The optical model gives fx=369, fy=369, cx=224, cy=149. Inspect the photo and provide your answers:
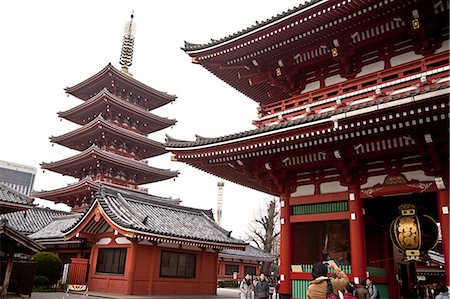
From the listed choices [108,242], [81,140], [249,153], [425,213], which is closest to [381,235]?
[425,213]

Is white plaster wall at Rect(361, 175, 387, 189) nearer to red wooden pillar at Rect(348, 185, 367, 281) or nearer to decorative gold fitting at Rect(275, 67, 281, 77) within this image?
red wooden pillar at Rect(348, 185, 367, 281)

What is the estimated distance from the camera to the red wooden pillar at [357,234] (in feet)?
37.7

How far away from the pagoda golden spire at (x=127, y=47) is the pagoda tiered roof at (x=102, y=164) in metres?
11.3

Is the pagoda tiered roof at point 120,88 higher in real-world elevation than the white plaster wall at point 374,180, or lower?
higher

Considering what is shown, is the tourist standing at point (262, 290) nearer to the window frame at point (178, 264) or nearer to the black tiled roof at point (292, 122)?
the black tiled roof at point (292, 122)

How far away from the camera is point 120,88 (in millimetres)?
38750

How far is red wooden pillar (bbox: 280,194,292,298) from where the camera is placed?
12.9m

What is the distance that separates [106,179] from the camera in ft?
116

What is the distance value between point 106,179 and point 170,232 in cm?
1763

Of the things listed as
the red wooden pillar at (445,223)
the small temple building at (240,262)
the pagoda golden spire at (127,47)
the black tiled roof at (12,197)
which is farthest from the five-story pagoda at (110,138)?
the red wooden pillar at (445,223)

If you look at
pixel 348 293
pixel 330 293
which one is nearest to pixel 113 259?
pixel 348 293

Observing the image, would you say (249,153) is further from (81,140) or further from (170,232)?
(81,140)

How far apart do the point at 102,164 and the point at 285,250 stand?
86.1 feet

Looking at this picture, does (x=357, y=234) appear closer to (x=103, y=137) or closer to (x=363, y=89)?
(x=363, y=89)
